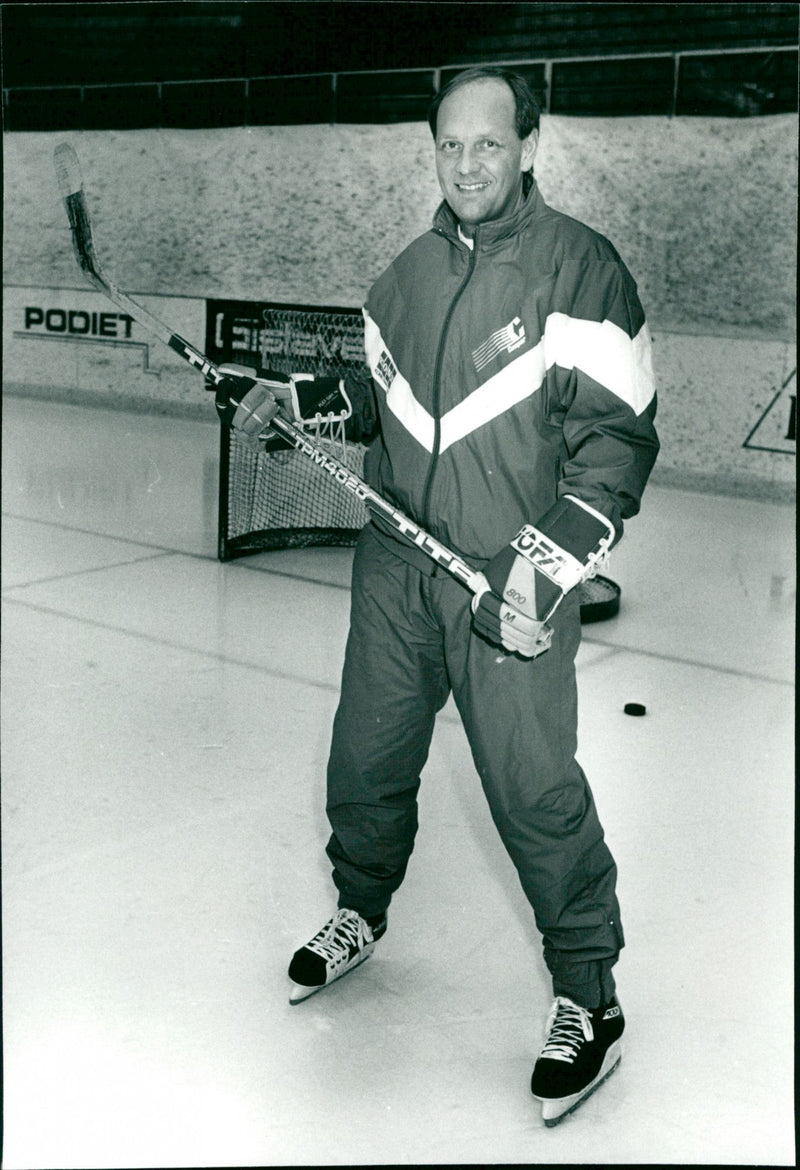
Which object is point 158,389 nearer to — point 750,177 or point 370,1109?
point 750,177

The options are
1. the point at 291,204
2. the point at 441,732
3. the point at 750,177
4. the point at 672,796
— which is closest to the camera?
the point at 672,796

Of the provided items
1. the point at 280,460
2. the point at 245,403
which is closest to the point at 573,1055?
the point at 245,403

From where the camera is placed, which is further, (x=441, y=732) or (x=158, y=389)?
(x=158, y=389)

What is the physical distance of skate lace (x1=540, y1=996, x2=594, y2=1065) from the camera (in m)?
1.63

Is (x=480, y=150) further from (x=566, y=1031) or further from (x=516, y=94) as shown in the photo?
(x=566, y=1031)

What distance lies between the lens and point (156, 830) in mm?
2391

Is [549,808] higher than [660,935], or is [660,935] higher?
[549,808]

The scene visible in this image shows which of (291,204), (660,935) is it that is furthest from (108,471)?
(660,935)

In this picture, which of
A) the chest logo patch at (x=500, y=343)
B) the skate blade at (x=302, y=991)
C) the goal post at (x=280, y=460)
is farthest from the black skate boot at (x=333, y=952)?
the goal post at (x=280, y=460)

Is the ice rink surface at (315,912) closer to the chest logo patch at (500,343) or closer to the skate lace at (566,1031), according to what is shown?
the skate lace at (566,1031)

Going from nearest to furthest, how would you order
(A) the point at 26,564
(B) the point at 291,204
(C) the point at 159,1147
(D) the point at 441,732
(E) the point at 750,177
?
(C) the point at 159,1147 → (D) the point at 441,732 → (A) the point at 26,564 → (E) the point at 750,177 → (B) the point at 291,204

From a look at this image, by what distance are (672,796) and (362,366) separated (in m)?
2.59

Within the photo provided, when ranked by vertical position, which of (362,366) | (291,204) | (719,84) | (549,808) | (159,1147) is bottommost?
(159,1147)

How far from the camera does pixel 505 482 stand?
1.58 m
